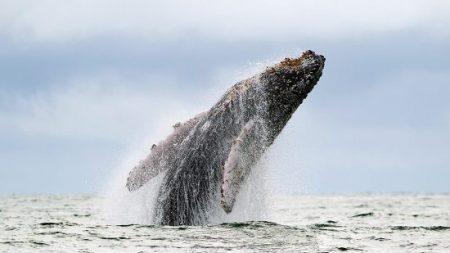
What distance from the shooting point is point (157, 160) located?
14992 millimetres

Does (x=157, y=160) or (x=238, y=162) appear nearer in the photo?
(x=238, y=162)

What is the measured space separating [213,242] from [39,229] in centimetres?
516

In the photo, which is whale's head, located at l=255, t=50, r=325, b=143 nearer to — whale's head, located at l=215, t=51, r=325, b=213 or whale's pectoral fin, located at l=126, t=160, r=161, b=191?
whale's head, located at l=215, t=51, r=325, b=213

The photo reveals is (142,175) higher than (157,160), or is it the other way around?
(157,160)

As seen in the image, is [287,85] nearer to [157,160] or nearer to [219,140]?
[219,140]

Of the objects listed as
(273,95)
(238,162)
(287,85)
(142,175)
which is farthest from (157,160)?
(287,85)

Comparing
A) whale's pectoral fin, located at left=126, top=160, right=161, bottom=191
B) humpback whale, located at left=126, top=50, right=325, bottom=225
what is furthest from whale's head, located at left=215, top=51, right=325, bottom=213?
whale's pectoral fin, located at left=126, top=160, right=161, bottom=191

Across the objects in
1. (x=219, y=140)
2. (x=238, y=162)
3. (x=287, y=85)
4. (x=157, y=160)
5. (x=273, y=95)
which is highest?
(x=287, y=85)

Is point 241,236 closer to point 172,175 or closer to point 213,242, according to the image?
point 213,242

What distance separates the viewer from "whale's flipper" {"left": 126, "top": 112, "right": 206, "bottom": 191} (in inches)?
588

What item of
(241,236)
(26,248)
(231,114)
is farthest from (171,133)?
(26,248)

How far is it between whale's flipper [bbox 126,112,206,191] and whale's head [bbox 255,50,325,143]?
129 centimetres

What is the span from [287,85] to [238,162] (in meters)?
1.99

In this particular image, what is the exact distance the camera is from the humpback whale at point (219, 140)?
47.1 feet
